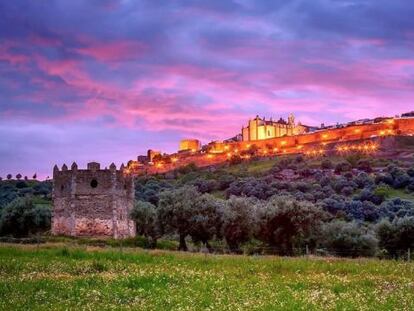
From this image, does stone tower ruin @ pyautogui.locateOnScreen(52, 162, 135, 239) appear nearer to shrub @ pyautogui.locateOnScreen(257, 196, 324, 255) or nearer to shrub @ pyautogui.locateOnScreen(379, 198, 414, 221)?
shrub @ pyautogui.locateOnScreen(257, 196, 324, 255)

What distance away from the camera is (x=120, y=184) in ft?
257

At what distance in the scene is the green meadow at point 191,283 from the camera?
18.4 metres

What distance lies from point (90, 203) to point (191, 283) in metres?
54.9

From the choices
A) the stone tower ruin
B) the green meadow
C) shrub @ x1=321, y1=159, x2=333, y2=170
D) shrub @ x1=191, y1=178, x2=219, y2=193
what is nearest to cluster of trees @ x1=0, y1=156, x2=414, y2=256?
the stone tower ruin

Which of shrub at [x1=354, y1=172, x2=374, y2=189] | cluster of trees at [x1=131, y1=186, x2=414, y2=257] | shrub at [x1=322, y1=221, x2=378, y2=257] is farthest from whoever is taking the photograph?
shrub at [x1=354, y1=172, x2=374, y2=189]

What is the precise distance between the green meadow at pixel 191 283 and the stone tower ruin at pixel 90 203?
1598 inches

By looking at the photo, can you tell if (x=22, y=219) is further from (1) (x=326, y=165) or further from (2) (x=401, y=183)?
(1) (x=326, y=165)

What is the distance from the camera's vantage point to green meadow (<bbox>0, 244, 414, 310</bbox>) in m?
18.4

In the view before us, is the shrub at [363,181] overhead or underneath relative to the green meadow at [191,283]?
overhead

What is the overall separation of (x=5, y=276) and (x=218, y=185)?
12407 cm

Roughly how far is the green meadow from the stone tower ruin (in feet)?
133

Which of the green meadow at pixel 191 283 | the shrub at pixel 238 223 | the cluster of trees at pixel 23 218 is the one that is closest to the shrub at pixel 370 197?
the shrub at pixel 238 223

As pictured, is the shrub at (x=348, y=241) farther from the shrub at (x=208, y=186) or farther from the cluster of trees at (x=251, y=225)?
the shrub at (x=208, y=186)

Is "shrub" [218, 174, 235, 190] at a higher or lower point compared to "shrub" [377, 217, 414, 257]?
higher
